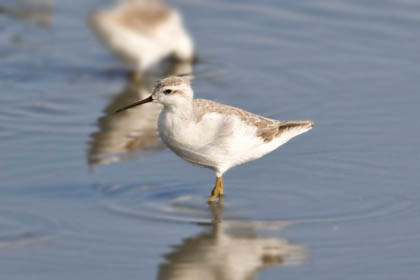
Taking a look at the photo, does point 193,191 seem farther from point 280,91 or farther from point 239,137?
point 280,91

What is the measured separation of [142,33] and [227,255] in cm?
631

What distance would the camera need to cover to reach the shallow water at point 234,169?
7.04 metres

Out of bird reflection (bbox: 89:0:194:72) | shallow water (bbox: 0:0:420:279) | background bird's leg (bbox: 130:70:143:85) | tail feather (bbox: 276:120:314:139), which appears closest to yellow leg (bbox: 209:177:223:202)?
shallow water (bbox: 0:0:420:279)

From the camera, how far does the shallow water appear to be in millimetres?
7039

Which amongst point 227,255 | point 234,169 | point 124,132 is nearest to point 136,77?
point 124,132

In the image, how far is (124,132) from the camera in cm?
1026

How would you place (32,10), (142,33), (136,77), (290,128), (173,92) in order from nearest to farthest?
1. (173,92)
2. (290,128)
3. (136,77)
4. (142,33)
5. (32,10)

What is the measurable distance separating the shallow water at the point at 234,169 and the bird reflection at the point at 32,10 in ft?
0.18

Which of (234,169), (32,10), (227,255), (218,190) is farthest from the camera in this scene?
(32,10)

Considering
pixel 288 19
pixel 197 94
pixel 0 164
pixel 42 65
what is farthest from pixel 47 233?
pixel 288 19

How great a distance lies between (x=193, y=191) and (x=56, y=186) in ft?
4.30

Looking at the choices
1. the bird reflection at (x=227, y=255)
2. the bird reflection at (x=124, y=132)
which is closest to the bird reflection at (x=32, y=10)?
the bird reflection at (x=124, y=132)

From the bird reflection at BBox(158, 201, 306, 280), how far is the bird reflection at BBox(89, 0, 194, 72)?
217 inches

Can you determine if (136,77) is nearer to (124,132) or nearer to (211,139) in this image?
(124,132)
